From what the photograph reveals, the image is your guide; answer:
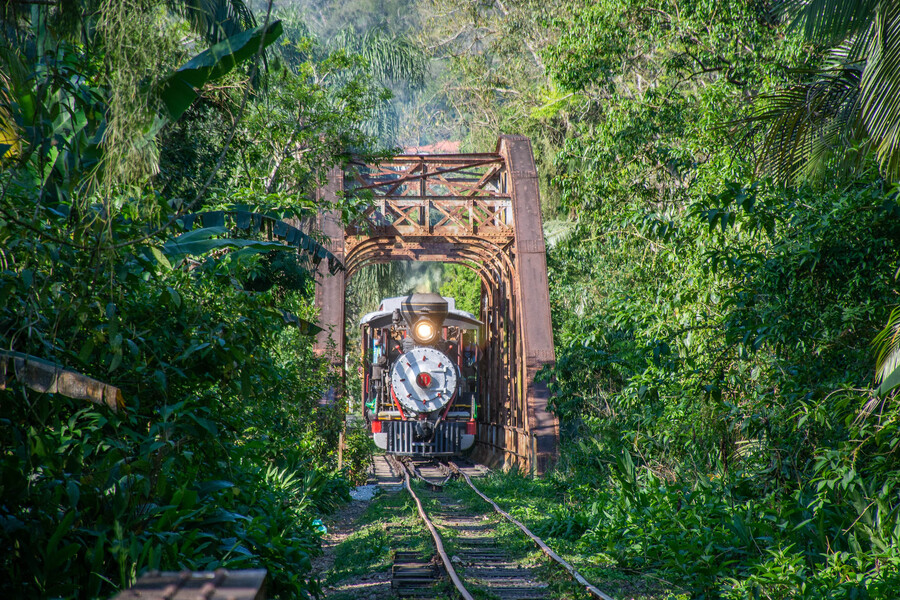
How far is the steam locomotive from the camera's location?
1931cm

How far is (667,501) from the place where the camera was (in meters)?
8.70

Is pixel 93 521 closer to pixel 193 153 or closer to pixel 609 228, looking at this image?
pixel 609 228

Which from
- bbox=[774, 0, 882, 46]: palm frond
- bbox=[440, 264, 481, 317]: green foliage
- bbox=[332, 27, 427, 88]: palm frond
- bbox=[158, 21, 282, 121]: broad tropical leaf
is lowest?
bbox=[158, 21, 282, 121]: broad tropical leaf

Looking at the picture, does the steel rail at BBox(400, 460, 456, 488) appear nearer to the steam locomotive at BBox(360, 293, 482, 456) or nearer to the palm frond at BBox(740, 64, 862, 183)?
the steam locomotive at BBox(360, 293, 482, 456)

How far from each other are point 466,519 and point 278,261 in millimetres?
5265

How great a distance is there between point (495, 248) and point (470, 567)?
1106 centimetres

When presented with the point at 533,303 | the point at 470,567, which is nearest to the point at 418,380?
the point at 533,303

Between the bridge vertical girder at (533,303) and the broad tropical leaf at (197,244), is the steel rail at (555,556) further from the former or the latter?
the broad tropical leaf at (197,244)

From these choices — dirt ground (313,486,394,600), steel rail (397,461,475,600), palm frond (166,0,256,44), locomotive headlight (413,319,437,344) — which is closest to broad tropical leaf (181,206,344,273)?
palm frond (166,0,256,44)

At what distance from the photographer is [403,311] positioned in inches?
798

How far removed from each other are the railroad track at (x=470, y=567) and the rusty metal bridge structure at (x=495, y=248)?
415 cm

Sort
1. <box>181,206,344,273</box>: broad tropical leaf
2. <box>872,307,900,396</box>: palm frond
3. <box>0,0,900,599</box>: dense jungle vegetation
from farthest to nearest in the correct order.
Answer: <box>181,206,344,273</box>: broad tropical leaf < <box>872,307,900,396</box>: palm frond < <box>0,0,900,599</box>: dense jungle vegetation

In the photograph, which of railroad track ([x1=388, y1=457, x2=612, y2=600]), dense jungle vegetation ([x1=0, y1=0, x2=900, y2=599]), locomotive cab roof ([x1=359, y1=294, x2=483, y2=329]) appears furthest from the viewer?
locomotive cab roof ([x1=359, y1=294, x2=483, y2=329])

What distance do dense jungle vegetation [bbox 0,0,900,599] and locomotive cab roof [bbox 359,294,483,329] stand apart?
246 inches
